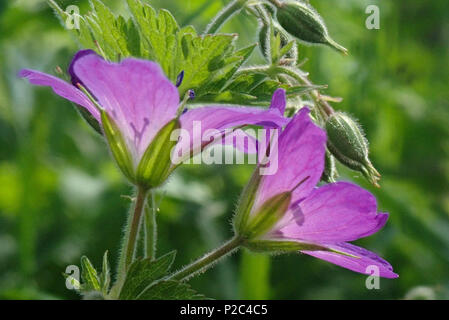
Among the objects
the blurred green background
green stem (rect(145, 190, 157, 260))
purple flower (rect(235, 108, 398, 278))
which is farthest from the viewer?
the blurred green background

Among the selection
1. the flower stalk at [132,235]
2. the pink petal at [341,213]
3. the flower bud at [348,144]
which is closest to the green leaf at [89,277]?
the flower stalk at [132,235]

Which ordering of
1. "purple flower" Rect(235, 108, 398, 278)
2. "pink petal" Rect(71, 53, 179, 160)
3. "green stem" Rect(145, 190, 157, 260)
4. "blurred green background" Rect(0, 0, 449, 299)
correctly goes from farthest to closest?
"blurred green background" Rect(0, 0, 449, 299) → "green stem" Rect(145, 190, 157, 260) → "purple flower" Rect(235, 108, 398, 278) → "pink petal" Rect(71, 53, 179, 160)

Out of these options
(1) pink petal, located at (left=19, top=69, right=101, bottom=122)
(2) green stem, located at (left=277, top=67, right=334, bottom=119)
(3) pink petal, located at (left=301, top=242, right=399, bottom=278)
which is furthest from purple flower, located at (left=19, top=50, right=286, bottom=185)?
(3) pink petal, located at (left=301, top=242, right=399, bottom=278)

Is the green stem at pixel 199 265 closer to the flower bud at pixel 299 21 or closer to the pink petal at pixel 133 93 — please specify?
the pink petal at pixel 133 93

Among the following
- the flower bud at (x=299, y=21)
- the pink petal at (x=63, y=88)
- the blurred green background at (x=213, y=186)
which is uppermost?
the flower bud at (x=299, y=21)

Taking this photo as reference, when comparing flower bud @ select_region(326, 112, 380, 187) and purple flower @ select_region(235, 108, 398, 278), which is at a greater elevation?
flower bud @ select_region(326, 112, 380, 187)

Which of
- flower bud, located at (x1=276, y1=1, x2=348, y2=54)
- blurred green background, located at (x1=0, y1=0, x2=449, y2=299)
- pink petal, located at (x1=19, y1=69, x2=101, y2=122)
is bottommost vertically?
blurred green background, located at (x1=0, y1=0, x2=449, y2=299)

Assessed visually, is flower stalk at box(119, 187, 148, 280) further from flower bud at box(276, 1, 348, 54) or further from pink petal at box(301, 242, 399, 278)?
flower bud at box(276, 1, 348, 54)

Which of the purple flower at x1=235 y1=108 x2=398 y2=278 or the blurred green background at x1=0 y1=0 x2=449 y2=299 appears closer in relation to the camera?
the purple flower at x1=235 y1=108 x2=398 y2=278

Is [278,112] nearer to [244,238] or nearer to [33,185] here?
[244,238]
